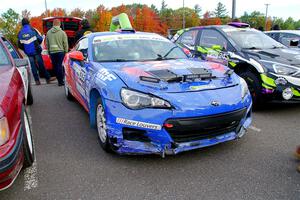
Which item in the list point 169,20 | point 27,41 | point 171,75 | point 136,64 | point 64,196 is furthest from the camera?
point 169,20

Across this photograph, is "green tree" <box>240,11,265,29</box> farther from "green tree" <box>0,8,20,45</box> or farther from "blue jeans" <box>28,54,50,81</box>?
"blue jeans" <box>28,54,50,81</box>

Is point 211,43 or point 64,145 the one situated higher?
point 211,43

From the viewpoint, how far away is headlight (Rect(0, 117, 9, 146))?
2311mm

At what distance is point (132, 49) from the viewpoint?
4363 mm

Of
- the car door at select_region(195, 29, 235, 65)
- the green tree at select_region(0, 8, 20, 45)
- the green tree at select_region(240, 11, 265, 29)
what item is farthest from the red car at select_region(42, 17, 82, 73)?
the green tree at select_region(240, 11, 265, 29)

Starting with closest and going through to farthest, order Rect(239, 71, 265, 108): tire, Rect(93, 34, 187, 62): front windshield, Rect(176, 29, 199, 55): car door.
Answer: Rect(93, 34, 187, 62): front windshield, Rect(239, 71, 265, 108): tire, Rect(176, 29, 199, 55): car door

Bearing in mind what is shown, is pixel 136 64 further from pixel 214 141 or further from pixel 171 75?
pixel 214 141

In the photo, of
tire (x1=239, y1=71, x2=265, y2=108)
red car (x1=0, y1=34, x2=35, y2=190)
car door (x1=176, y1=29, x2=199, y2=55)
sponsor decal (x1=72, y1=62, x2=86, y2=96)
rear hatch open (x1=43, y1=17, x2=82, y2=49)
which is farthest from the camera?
rear hatch open (x1=43, y1=17, x2=82, y2=49)

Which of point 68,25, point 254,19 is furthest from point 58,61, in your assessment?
point 254,19

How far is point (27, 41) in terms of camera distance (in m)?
7.73

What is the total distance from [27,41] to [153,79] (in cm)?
567

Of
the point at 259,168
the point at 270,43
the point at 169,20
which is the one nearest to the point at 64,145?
the point at 259,168

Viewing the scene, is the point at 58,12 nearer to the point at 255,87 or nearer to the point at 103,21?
the point at 103,21

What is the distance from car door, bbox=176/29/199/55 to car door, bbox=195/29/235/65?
165mm
